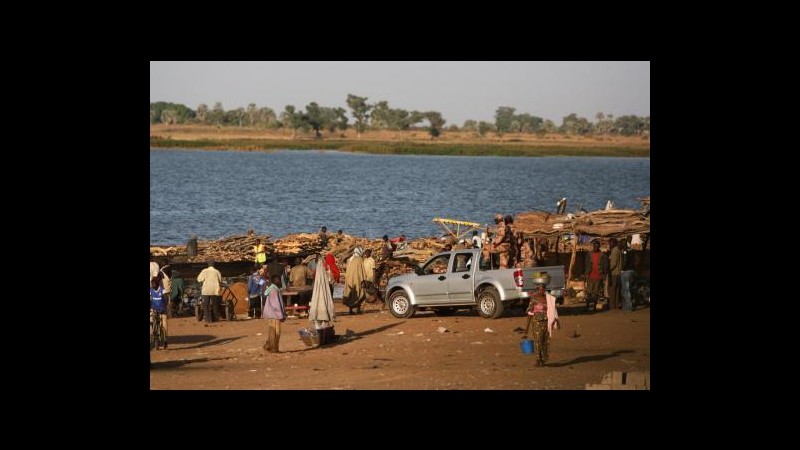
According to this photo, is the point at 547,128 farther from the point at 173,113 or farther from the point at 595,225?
the point at 595,225

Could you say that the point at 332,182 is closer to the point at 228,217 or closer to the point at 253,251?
the point at 228,217

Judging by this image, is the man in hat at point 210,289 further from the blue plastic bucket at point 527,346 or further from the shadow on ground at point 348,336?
the blue plastic bucket at point 527,346

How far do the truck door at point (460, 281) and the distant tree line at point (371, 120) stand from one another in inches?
4930

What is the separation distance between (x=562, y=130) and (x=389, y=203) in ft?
293

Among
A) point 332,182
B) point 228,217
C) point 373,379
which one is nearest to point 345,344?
point 373,379

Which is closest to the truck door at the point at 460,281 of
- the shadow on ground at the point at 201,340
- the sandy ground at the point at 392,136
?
the shadow on ground at the point at 201,340

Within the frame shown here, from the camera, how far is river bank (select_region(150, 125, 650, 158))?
141250 mm

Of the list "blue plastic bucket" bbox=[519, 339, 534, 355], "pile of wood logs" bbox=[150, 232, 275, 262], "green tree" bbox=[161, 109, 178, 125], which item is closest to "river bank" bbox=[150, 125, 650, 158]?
"green tree" bbox=[161, 109, 178, 125]

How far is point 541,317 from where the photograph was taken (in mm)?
19594

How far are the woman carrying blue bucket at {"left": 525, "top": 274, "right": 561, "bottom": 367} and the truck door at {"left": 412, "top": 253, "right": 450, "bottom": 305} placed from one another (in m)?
5.79

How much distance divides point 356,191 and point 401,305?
229 ft

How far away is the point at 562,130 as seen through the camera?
169875 mm

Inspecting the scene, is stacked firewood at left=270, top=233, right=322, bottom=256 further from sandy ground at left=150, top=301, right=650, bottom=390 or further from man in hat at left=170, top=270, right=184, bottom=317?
sandy ground at left=150, top=301, right=650, bottom=390
